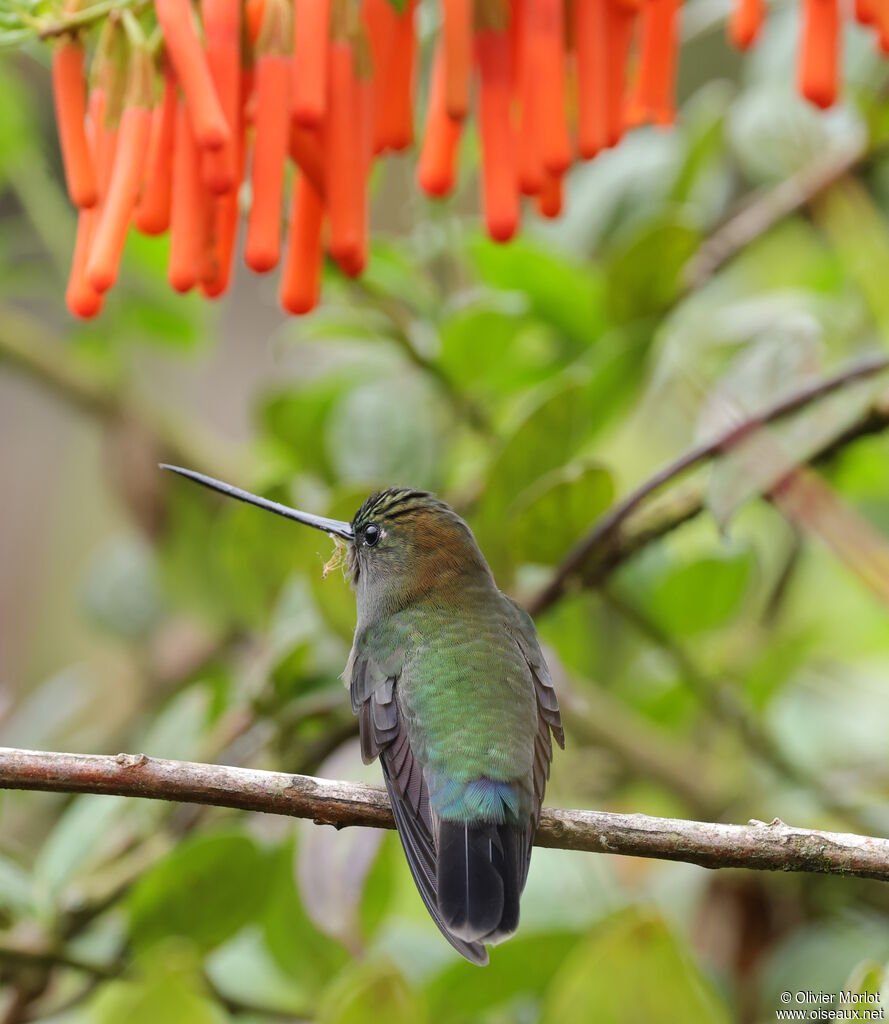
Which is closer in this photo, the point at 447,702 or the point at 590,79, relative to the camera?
the point at 590,79

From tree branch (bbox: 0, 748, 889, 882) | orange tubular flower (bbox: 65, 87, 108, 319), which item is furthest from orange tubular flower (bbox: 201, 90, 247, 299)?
tree branch (bbox: 0, 748, 889, 882)

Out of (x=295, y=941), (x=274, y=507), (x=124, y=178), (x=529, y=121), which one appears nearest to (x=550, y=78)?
(x=529, y=121)

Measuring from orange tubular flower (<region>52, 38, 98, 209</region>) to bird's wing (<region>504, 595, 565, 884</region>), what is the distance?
69cm

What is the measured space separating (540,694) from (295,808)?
503 mm

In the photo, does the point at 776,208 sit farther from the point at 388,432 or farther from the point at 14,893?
the point at 14,893

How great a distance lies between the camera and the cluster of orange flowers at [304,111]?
1.22 m

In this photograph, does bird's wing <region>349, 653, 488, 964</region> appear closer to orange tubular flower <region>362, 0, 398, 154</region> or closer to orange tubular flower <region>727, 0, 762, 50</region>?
orange tubular flower <region>362, 0, 398, 154</region>

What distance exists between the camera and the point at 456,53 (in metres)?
1.31

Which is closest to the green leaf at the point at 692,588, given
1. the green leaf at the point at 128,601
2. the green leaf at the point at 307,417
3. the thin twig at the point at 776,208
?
the thin twig at the point at 776,208

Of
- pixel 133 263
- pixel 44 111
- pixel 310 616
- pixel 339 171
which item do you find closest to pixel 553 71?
pixel 339 171

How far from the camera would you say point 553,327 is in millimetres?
2018

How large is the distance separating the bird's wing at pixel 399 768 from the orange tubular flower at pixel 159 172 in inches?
22.4

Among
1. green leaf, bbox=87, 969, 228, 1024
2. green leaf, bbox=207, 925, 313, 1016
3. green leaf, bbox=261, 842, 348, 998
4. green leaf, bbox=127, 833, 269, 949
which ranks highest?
green leaf, bbox=87, 969, 228, 1024

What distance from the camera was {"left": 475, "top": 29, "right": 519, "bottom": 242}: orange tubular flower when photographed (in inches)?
51.9
